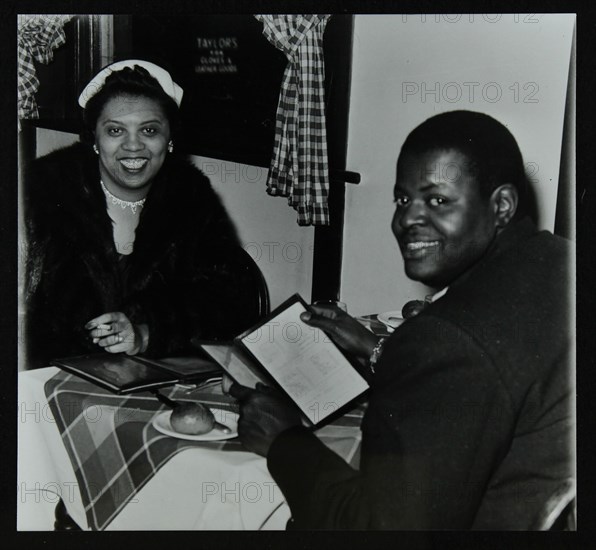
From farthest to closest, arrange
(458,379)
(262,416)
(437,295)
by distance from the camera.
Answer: (437,295)
(262,416)
(458,379)

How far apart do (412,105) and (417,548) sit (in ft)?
3.20

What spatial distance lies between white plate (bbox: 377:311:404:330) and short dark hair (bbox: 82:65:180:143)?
2.03 feet

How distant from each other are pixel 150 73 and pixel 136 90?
49 mm

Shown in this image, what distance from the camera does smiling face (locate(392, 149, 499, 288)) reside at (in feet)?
4.84

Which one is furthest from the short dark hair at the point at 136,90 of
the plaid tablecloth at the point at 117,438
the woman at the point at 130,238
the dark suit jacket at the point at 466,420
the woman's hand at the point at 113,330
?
the dark suit jacket at the point at 466,420

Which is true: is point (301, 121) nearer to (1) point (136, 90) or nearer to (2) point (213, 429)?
(1) point (136, 90)

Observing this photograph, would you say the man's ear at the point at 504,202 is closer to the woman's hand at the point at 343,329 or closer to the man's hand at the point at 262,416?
the woman's hand at the point at 343,329

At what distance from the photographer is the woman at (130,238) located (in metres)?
1.61

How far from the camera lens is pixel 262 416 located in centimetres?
145

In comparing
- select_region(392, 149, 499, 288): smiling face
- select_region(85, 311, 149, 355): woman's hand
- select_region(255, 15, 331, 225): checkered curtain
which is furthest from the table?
select_region(255, 15, 331, 225): checkered curtain

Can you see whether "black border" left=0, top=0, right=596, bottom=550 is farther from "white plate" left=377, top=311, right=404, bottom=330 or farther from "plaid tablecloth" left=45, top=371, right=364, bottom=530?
"white plate" left=377, top=311, right=404, bottom=330

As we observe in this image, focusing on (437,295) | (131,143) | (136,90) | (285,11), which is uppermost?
(285,11)

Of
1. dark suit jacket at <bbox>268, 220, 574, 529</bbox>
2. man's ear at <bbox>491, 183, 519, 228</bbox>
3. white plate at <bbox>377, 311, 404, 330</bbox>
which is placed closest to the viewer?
dark suit jacket at <bbox>268, 220, 574, 529</bbox>

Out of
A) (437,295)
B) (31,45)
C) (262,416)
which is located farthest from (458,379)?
(31,45)
